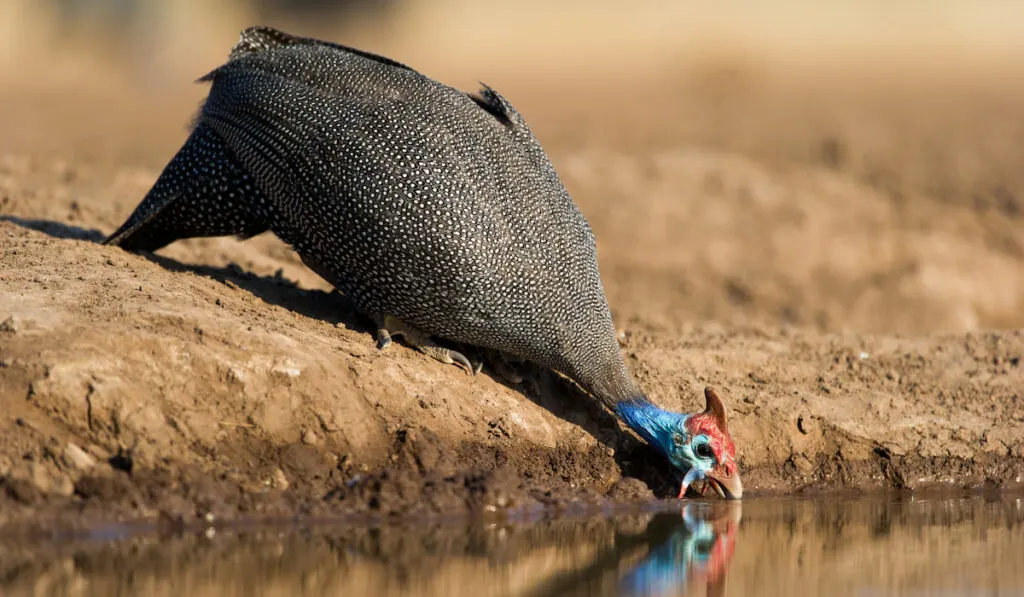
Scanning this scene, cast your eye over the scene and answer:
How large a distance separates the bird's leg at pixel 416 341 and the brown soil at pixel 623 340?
0.26 ft

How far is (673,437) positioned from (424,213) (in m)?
1.82

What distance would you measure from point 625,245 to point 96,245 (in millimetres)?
5523

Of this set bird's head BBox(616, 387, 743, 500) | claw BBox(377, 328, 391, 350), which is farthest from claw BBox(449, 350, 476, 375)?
bird's head BBox(616, 387, 743, 500)

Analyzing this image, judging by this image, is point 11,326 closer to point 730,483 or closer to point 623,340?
point 730,483

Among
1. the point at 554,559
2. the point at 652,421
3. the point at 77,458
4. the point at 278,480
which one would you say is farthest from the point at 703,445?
the point at 77,458

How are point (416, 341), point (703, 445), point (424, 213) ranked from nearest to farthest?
point (424, 213) → point (703, 445) → point (416, 341)

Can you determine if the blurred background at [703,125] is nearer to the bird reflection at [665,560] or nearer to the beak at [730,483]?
the beak at [730,483]

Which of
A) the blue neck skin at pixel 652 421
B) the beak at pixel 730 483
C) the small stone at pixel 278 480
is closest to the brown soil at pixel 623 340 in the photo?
the small stone at pixel 278 480

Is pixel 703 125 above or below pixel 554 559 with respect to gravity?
above

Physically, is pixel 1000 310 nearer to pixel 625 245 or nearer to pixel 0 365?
pixel 625 245

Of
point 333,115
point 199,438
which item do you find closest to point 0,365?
point 199,438

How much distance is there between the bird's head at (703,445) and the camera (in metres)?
6.32

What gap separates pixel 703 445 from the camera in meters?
6.34

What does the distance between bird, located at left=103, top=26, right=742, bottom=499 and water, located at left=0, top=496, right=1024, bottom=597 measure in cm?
82
